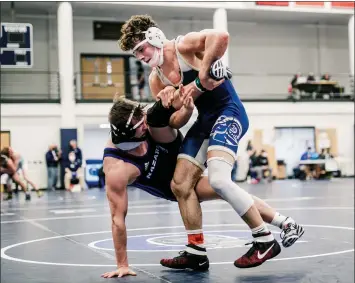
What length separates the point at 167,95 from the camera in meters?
3.70

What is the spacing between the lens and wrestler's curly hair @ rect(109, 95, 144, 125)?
378 centimetres

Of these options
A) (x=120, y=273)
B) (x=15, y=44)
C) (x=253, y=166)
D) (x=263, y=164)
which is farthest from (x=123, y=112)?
(x=263, y=164)

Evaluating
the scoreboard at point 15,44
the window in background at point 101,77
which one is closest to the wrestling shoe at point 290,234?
Answer: the scoreboard at point 15,44

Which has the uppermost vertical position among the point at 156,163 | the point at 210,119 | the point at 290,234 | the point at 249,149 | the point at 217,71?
the point at 217,71

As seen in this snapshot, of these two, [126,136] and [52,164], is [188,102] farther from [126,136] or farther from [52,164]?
[52,164]

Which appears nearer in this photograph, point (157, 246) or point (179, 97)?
point (179, 97)

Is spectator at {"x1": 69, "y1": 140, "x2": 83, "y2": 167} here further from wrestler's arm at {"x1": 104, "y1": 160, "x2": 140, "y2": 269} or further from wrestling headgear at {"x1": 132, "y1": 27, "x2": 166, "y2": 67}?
wrestling headgear at {"x1": 132, "y1": 27, "x2": 166, "y2": 67}

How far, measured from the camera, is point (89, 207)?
10.5 m

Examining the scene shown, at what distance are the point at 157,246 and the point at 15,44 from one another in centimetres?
489

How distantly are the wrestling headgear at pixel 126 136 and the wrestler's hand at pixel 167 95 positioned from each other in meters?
0.20

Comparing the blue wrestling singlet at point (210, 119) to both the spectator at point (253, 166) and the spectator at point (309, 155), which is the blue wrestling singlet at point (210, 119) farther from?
the spectator at point (309, 155)

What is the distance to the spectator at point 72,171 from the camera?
56.6 ft

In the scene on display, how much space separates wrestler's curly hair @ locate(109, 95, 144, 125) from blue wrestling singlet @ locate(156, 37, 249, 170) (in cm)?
27

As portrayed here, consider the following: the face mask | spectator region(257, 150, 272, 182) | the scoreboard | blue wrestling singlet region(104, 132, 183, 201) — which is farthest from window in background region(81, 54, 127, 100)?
the face mask
